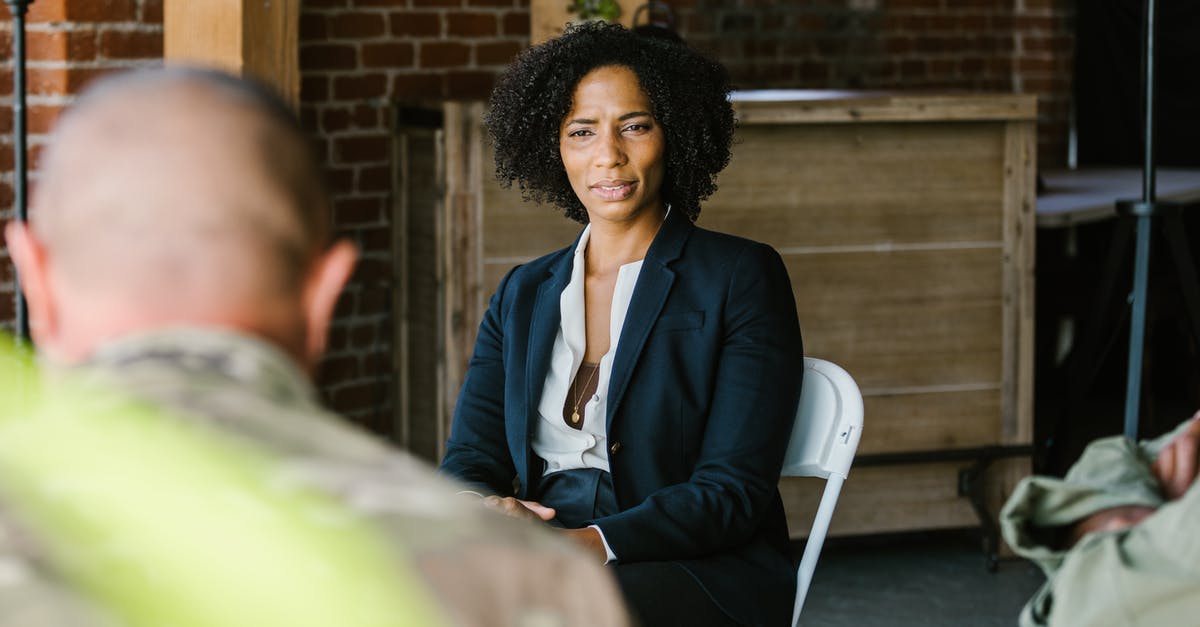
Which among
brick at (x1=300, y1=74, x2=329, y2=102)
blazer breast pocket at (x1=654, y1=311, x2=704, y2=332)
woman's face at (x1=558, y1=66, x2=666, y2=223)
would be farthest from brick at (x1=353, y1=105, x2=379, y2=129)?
blazer breast pocket at (x1=654, y1=311, x2=704, y2=332)

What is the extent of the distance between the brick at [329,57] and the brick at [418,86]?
14 cm

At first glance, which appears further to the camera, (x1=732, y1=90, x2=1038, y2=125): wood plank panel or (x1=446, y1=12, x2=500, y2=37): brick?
(x1=446, y1=12, x2=500, y2=37): brick

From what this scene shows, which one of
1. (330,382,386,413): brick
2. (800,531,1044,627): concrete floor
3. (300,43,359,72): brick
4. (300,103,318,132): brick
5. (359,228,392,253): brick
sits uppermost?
(300,43,359,72): brick

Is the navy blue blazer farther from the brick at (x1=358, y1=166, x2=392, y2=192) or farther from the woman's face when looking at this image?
the brick at (x1=358, y1=166, x2=392, y2=192)

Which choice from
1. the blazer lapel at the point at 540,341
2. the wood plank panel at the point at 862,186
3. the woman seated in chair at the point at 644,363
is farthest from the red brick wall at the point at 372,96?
the blazer lapel at the point at 540,341

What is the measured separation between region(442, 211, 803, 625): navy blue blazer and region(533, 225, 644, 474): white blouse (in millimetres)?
22

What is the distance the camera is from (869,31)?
20.5 feet

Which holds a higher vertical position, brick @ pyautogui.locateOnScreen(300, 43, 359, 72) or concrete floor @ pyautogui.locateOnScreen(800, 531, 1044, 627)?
brick @ pyautogui.locateOnScreen(300, 43, 359, 72)

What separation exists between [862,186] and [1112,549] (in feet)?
8.89

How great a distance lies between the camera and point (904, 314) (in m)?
4.00

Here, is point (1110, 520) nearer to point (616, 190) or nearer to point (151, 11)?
point (616, 190)

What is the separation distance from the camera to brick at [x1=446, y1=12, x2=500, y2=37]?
4.61 meters

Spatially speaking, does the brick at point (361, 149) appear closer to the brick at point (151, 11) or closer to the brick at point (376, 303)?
the brick at point (376, 303)

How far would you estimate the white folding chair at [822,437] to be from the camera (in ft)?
7.83
